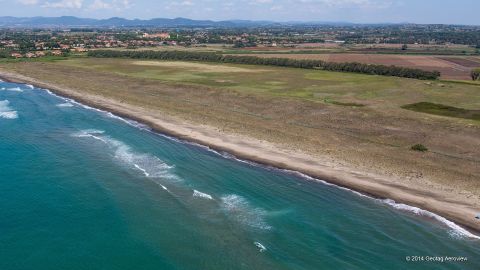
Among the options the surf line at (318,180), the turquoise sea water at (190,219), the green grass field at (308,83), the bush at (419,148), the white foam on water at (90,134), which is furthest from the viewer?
the green grass field at (308,83)

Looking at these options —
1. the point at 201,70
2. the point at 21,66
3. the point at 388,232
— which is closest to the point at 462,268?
the point at 388,232

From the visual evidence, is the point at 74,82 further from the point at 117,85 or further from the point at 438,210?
the point at 438,210

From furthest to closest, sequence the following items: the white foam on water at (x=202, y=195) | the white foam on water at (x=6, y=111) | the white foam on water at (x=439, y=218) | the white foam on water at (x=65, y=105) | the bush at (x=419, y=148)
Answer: the white foam on water at (x=65, y=105) → the white foam on water at (x=6, y=111) → the bush at (x=419, y=148) → the white foam on water at (x=202, y=195) → the white foam on water at (x=439, y=218)

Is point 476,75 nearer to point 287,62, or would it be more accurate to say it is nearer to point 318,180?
point 287,62

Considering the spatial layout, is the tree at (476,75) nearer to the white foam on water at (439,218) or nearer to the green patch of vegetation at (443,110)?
the green patch of vegetation at (443,110)

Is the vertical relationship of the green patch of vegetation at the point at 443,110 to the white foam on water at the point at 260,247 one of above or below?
above

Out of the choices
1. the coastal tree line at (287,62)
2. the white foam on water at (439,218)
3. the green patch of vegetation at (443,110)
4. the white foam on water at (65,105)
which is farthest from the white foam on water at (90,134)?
the coastal tree line at (287,62)
